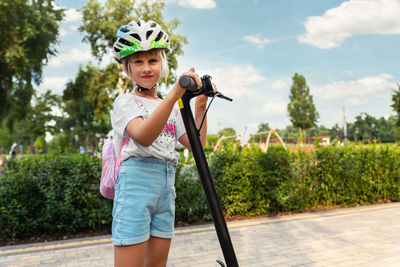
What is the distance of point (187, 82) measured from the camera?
4.75 ft

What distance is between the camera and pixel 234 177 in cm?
584

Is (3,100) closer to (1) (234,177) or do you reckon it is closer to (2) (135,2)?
(2) (135,2)

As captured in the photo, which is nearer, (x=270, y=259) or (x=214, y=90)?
(x=214, y=90)

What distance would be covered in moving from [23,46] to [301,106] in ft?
165

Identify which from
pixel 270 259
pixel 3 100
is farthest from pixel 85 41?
pixel 270 259

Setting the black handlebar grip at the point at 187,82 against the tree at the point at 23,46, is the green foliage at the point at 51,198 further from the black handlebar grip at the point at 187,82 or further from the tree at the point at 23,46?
the tree at the point at 23,46

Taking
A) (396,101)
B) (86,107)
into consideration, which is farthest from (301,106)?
(86,107)

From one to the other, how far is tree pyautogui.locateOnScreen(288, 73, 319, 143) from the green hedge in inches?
2092

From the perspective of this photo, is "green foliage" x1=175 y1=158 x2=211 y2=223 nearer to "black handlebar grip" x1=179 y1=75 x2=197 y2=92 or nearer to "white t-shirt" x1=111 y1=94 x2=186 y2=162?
"white t-shirt" x1=111 y1=94 x2=186 y2=162

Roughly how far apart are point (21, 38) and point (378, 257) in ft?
58.7

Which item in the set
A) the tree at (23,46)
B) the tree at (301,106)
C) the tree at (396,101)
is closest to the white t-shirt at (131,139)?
the tree at (23,46)

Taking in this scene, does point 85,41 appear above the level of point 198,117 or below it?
above

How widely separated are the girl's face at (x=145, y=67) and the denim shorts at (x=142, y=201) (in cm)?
42

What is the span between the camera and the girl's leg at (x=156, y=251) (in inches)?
70.8
